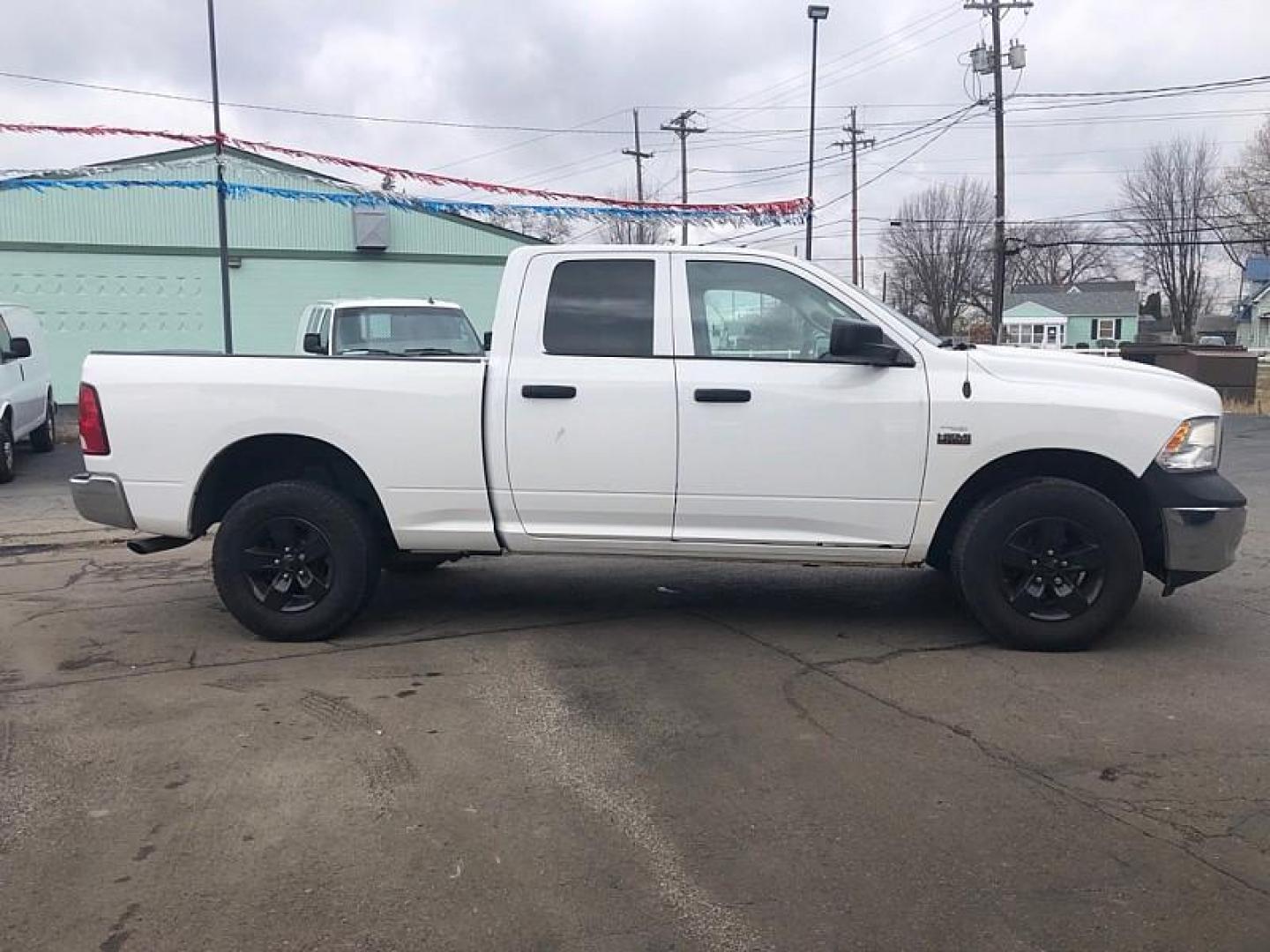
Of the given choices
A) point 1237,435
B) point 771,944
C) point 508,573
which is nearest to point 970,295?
point 1237,435

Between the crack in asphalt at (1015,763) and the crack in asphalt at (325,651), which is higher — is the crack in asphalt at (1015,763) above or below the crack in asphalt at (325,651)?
below

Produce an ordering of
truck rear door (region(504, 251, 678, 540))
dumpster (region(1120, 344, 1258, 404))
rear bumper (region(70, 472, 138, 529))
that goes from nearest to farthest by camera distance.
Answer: truck rear door (region(504, 251, 678, 540)), rear bumper (region(70, 472, 138, 529)), dumpster (region(1120, 344, 1258, 404))

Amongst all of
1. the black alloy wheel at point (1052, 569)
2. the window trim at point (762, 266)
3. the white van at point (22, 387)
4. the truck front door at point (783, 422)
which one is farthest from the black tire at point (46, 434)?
the black alloy wheel at point (1052, 569)

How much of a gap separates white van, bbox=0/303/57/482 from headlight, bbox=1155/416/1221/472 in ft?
38.6

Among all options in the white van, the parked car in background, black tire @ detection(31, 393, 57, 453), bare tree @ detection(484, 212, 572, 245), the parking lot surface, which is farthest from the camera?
bare tree @ detection(484, 212, 572, 245)

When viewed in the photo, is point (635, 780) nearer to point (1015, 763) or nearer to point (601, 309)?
point (1015, 763)

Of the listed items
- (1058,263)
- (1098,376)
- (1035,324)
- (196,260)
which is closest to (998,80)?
(196,260)

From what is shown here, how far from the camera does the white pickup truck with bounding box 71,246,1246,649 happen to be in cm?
543

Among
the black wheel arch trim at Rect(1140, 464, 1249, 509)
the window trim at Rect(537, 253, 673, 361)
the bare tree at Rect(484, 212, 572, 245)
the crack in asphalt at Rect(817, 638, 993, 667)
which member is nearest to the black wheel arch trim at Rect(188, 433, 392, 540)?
the window trim at Rect(537, 253, 673, 361)

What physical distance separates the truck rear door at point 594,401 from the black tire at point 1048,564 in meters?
1.57

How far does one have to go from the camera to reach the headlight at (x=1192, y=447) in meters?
5.37

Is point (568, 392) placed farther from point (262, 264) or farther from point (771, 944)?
point (262, 264)

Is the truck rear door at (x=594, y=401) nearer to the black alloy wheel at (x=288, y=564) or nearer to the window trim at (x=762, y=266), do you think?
the window trim at (x=762, y=266)

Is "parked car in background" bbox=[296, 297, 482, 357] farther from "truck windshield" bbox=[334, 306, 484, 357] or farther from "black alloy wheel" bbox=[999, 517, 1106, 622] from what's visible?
"black alloy wheel" bbox=[999, 517, 1106, 622]
